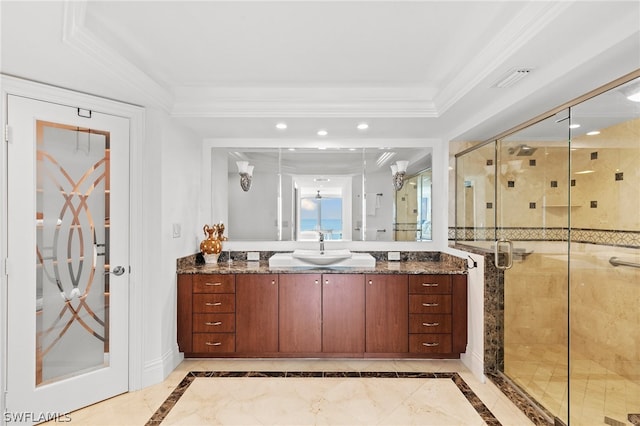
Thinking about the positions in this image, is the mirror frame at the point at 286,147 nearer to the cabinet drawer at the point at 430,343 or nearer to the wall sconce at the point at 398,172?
the wall sconce at the point at 398,172

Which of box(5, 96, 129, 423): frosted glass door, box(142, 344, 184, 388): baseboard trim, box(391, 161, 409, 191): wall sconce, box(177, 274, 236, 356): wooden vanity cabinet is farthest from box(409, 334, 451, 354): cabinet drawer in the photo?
box(5, 96, 129, 423): frosted glass door

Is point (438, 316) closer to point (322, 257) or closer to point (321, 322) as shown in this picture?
point (321, 322)

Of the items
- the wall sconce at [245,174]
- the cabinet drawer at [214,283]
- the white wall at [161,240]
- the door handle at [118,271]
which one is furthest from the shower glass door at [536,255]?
the door handle at [118,271]

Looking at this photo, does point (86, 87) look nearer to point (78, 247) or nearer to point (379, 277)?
point (78, 247)

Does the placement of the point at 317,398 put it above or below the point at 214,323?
below

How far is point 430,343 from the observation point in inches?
119

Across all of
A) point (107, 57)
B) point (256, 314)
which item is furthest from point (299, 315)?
point (107, 57)

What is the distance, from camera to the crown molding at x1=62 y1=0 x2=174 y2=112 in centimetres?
158

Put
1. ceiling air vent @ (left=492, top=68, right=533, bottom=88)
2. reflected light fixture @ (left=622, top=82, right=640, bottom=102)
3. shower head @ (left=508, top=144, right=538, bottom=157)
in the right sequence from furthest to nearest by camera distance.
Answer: shower head @ (left=508, top=144, right=538, bottom=157)
ceiling air vent @ (left=492, top=68, right=533, bottom=88)
reflected light fixture @ (left=622, top=82, right=640, bottom=102)

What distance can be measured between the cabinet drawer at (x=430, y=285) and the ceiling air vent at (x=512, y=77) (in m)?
1.62

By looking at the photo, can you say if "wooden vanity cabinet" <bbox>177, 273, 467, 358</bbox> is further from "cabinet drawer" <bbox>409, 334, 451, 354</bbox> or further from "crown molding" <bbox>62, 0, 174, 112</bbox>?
"crown molding" <bbox>62, 0, 174, 112</bbox>

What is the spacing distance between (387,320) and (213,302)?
1544mm

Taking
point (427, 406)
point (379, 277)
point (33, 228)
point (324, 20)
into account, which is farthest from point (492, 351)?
point (33, 228)

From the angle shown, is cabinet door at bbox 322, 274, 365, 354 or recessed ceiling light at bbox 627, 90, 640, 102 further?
cabinet door at bbox 322, 274, 365, 354
